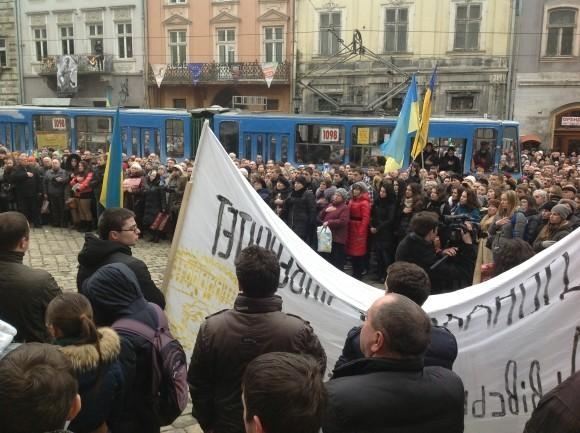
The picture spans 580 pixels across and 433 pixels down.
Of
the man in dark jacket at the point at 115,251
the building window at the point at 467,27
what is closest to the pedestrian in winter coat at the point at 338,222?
the man in dark jacket at the point at 115,251

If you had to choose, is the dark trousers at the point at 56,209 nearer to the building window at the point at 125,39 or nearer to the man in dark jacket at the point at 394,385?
the man in dark jacket at the point at 394,385

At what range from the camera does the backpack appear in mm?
2859

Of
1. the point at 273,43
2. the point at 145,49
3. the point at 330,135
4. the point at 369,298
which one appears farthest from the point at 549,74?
the point at 369,298

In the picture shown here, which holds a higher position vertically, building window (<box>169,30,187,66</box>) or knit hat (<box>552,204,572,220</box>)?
building window (<box>169,30,187,66</box>)

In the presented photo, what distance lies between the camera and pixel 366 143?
17.2m

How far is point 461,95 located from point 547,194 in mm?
19470

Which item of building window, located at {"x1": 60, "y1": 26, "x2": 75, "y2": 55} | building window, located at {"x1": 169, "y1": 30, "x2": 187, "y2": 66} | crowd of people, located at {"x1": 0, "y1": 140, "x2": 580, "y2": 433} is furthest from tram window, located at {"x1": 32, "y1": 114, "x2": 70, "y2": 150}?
crowd of people, located at {"x1": 0, "y1": 140, "x2": 580, "y2": 433}

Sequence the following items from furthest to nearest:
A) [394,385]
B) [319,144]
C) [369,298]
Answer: [319,144]
[369,298]
[394,385]

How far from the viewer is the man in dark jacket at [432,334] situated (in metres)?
2.77

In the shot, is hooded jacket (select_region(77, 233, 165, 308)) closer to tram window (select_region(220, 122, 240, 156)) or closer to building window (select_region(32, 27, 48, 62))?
tram window (select_region(220, 122, 240, 156))

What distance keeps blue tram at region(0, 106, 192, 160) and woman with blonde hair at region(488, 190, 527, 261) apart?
13.1m

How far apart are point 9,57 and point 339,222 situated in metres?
32.8

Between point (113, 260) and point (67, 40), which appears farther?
point (67, 40)

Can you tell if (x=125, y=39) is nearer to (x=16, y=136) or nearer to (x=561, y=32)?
(x=16, y=136)
